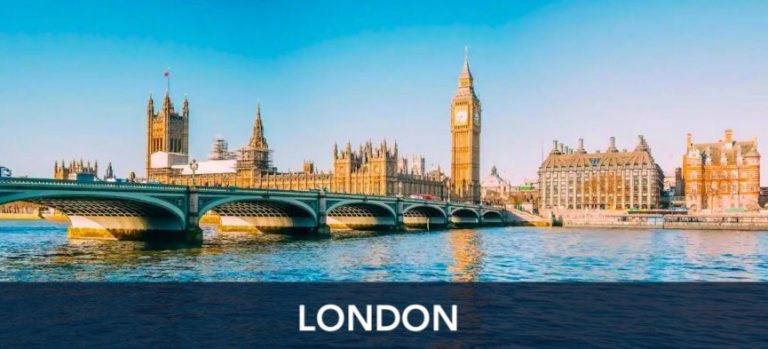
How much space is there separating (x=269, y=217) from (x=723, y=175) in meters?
113

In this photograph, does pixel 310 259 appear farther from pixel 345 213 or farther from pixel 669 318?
pixel 345 213

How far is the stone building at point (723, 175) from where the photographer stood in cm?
15425

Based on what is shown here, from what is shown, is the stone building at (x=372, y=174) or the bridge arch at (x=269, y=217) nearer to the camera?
the bridge arch at (x=269, y=217)

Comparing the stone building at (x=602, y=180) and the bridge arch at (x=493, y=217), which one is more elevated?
the stone building at (x=602, y=180)

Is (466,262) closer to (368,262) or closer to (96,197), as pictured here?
(368,262)

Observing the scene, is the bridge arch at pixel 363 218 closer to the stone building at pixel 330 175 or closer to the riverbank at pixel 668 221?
the stone building at pixel 330 175

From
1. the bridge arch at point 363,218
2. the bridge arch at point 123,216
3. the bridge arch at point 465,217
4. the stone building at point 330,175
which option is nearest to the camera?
the bridge arch at point 123,216

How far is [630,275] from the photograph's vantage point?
4019 centimetres

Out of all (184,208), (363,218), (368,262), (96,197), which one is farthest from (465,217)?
(96,197)

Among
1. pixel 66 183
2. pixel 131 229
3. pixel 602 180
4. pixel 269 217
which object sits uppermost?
pixel 602 180

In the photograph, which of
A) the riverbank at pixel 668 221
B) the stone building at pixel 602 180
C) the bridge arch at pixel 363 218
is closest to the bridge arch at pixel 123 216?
the bridge arch at pixel 363 218

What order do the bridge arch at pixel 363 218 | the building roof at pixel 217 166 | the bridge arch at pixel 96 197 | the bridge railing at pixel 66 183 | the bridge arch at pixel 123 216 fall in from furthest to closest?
the building roof at pixel 217 166 → the bridge arch at pixel 363 218 → the bridge arch at pixel 123 216 → the bridge arch at pixel 96 197 → the bridge railing at pixel 66 183

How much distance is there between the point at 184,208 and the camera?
63.2 metres

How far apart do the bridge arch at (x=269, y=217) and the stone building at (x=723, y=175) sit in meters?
103
